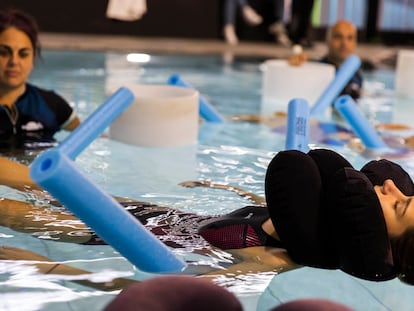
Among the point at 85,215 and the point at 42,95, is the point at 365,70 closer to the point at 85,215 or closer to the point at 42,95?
the point at 42,95

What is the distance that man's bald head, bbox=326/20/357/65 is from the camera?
4109 mm

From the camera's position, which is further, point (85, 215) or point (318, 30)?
point (318, 30)

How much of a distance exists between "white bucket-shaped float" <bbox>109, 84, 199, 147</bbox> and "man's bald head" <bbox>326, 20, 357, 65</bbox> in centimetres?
146

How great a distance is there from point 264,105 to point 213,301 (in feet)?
10.1

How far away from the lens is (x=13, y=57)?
8.39ft

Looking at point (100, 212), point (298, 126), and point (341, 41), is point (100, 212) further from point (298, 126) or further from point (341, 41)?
point (341, 41)

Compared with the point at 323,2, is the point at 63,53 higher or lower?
lower

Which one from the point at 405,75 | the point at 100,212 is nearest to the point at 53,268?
the point at 100,212

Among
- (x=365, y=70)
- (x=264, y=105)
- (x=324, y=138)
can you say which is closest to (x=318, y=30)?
(x=365, y=70)

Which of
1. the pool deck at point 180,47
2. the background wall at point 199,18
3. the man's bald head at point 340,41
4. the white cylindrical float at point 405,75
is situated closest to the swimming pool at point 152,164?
the white cylindrical float at point 405,75

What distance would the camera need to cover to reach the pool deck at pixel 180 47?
6438 mm

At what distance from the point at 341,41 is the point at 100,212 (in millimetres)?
3120

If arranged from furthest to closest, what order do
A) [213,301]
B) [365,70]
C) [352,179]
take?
[365,70], [352,179], [213,301]

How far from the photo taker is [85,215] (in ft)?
4.20
